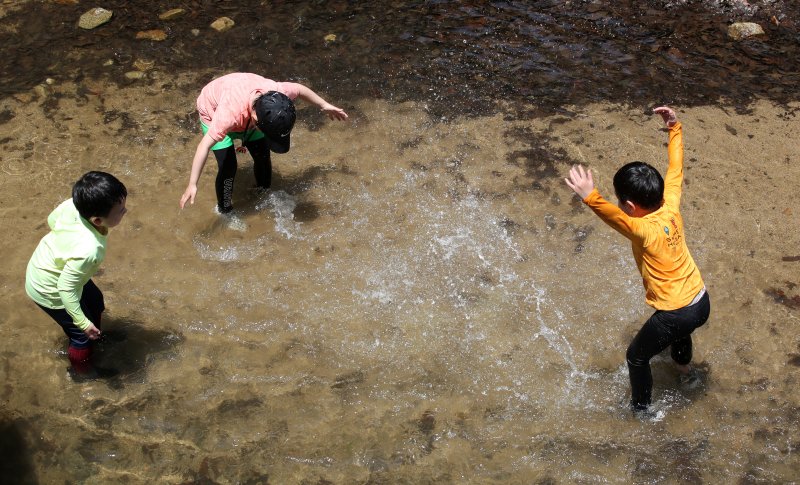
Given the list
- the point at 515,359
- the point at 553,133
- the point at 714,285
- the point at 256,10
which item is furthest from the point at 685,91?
the point at 256,10

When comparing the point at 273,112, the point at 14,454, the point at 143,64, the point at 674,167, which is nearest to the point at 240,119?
the point at 273,112

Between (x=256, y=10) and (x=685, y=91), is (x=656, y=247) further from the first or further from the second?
(x=256, y=10)

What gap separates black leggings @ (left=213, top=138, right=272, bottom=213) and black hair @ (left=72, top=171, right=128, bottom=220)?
1508 mm

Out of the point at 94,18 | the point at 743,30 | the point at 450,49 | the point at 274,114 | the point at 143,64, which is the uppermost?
the point at 274,114

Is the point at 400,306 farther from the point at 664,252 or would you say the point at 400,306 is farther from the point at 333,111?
the point at 664,252

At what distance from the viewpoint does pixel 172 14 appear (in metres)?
7.91

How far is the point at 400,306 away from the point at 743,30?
517 cm

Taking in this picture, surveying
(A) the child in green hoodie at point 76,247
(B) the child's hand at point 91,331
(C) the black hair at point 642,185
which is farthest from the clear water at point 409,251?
(C) the black hair at point 642,185

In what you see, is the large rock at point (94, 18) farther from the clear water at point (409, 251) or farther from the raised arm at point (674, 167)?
the raised arm at point (674, 167)

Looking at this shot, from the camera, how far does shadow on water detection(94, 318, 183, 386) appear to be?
4.68 m

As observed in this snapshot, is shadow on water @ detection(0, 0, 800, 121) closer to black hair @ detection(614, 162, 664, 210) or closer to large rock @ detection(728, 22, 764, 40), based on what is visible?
large rock @ detection(728, 22, 764, 40)

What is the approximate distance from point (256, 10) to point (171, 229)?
3.36 m

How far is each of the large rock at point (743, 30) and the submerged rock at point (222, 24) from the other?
5237 millimetres

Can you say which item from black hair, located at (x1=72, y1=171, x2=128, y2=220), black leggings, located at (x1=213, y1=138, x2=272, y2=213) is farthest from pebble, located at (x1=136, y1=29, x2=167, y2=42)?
black hair, located at (x1=72, y1=171, x2=128, y2=220)
